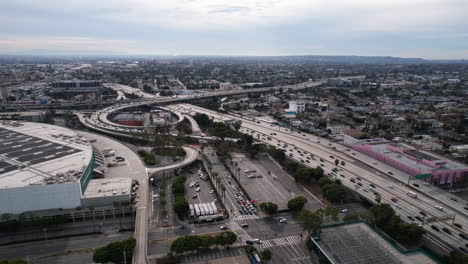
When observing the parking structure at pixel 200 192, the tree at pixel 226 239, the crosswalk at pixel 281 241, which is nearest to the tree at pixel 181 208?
the parking structure at pixel 200 192

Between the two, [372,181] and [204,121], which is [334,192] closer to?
[372,181]

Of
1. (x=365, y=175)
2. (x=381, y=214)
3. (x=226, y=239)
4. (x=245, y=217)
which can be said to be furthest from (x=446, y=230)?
(x=226, y=239)

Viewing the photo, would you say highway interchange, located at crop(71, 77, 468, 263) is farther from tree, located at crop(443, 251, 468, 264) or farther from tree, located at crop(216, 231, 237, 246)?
tree, located at crop(443, 251, 468, 264)

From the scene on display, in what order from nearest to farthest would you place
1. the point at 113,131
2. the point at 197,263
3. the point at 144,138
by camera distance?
1. the point at 197,263
2. the point at 144,138
3. the point at 113,131

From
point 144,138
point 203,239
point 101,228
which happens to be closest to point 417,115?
point 144,138

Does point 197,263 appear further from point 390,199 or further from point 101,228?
point 390,199

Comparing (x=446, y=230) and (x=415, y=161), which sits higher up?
(x=415, y=161)
